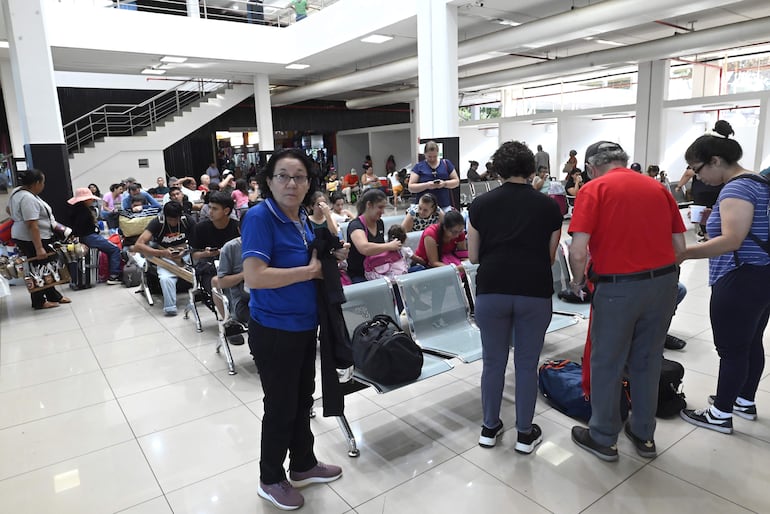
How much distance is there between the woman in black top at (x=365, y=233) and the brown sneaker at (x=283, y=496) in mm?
2131

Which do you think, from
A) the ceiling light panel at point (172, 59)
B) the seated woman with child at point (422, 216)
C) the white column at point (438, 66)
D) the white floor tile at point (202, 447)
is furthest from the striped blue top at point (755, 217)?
the ceiling light panel at point (172, 59)

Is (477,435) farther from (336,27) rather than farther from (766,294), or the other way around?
(336,27)

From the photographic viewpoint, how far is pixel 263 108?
1433 centimetres

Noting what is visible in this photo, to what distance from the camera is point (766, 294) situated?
2475mm

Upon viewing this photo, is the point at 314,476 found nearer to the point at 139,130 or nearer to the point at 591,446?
the point at 591,446

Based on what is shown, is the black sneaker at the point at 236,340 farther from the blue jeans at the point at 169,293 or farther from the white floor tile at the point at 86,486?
the white floor tile at the point at 86,486

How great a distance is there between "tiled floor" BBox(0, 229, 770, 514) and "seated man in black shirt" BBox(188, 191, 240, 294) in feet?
2.76

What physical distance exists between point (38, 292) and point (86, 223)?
Answer: 1362 millimetres

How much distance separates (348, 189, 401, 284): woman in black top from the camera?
4141mm

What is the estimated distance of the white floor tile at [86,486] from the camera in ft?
7.68

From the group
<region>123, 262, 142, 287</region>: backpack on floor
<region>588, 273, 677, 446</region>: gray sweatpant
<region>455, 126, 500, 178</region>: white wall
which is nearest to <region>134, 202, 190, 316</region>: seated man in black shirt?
<region>123, 262, 142, 287</region>: backpack on floor

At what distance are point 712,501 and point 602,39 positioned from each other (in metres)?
11.1

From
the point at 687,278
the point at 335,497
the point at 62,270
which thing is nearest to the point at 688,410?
the point at 335,497

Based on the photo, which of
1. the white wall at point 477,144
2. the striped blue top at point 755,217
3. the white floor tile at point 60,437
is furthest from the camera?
the white wall at point 477,144
